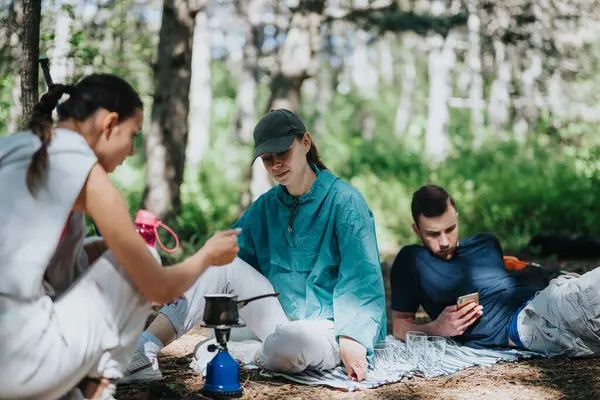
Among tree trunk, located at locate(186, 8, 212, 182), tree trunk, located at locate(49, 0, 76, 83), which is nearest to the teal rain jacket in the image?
tree trunk, located at locate(49, 0, 76, 83)

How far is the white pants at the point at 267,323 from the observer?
338cm

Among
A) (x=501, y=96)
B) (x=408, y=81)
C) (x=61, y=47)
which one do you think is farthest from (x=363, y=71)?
(x=61, y=47)

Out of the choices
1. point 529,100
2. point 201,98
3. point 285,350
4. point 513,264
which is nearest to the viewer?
point 285,350

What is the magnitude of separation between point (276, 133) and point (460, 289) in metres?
1.42

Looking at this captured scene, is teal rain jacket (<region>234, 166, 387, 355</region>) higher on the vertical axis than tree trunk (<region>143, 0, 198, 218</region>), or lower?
lower

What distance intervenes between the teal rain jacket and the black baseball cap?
0.31m

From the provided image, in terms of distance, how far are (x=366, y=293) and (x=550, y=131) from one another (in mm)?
14290

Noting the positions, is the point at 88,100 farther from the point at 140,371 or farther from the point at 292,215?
the point at 292,215

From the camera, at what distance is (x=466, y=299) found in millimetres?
3846

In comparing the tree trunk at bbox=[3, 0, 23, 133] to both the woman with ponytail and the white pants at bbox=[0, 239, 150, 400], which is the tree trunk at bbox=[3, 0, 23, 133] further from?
the white pants at bbox=[0, 239, 150, 400]

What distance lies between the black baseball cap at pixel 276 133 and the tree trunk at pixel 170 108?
4303 millimetres

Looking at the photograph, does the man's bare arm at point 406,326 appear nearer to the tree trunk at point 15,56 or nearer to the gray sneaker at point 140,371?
the gray sneaker at point 140,371

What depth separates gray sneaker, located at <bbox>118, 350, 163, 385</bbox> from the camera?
325cm

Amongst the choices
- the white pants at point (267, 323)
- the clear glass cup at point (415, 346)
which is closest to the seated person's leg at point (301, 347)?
the white pants at point (267, 323)
